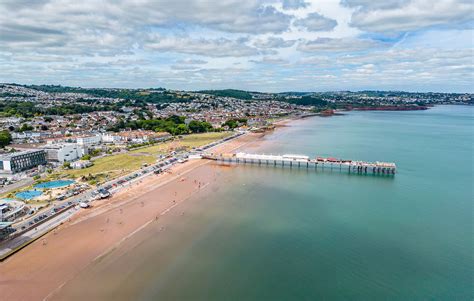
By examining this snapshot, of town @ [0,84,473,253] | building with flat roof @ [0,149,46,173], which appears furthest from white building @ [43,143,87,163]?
building with flat roof @ [0,149,46,173]

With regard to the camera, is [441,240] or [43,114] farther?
[43,114]

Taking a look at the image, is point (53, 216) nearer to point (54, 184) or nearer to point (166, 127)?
point (54, 184)

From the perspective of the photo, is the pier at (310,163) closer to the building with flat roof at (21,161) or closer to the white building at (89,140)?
the building with flat roof at (21,161)

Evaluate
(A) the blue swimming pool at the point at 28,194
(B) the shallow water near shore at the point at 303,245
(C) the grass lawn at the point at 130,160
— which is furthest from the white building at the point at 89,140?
(B) the shallow water near shore at the point at 303,245

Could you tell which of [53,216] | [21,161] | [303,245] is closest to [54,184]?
[53,216]

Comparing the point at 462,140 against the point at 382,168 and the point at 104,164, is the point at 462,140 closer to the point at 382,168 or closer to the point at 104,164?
the point at 382,168

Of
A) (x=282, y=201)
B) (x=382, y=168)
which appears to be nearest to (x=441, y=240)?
(x=282, y=201)

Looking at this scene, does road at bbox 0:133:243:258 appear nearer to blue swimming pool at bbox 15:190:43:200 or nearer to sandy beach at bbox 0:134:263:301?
sandy beach at bbox 0:134:263:301
